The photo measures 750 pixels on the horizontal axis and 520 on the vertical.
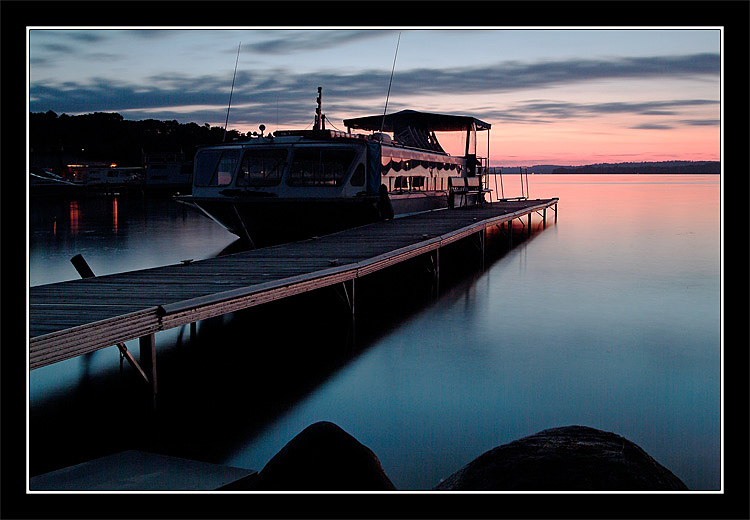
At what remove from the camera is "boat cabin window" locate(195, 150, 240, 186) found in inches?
692

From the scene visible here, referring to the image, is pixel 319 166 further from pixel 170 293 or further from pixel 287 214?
Answer: pixel 170 293

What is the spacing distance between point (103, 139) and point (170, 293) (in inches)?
4155

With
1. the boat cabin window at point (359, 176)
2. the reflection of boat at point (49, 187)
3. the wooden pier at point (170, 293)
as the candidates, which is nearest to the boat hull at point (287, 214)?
the boat cabin window at point (359, 176)

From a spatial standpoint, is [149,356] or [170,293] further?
[170,293]

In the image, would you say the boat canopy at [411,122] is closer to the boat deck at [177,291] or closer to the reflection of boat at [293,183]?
the reflection of boat at [293,183]

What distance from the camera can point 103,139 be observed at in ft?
341

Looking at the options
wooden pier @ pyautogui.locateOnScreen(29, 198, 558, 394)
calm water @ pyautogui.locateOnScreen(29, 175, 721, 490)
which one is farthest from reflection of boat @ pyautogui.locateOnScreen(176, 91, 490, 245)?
wooden pier @ pyautogui.locateOnScreen(29, 198, 558, 394)

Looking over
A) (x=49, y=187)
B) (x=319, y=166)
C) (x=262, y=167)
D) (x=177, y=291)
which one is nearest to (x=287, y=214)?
(x=319, y=166)

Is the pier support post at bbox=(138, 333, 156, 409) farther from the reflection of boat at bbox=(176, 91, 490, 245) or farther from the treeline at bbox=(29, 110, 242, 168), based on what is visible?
the treeline at bbox=(29, 110, 242, 168)

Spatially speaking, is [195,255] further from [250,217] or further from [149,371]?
[149,371]

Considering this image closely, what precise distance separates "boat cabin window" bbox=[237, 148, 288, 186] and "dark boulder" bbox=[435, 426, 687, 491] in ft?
43.5

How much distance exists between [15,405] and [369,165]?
1428 cm

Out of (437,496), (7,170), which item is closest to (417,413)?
(437,496)

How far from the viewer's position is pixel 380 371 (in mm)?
8438
